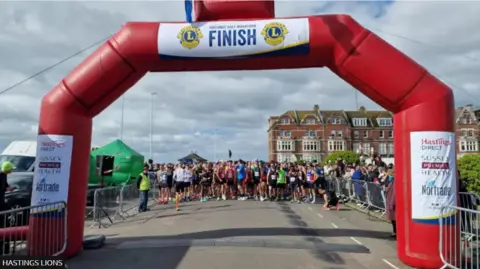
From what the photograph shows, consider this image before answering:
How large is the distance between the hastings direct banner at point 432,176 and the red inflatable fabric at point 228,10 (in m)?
3.86

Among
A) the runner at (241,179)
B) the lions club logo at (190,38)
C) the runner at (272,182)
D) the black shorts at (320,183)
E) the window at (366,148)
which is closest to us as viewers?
the lions club logo at (190,38)

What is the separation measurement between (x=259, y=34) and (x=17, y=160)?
12.0 meters

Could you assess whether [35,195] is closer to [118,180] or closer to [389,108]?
[389,108]

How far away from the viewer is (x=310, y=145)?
9262cm

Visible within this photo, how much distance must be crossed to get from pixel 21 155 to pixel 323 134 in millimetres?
81258

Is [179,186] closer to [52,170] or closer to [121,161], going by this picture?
[121,161]

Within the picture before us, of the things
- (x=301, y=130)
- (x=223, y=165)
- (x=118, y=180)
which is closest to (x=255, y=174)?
(x=223, y=165)

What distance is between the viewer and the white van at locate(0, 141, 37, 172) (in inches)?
609

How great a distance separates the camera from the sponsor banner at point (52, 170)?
779 centimetres

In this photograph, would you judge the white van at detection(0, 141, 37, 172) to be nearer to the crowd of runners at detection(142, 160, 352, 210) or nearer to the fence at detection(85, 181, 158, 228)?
the fence at detection(85, 181, 158, 228)

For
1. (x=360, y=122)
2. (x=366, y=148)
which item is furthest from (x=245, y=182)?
(x=360, y=122)

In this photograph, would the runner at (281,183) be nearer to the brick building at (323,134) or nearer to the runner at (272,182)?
the runner at (272,182)

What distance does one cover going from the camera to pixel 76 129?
799cm

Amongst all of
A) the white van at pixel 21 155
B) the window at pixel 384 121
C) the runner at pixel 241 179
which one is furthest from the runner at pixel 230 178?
the window at pixel 384 121
